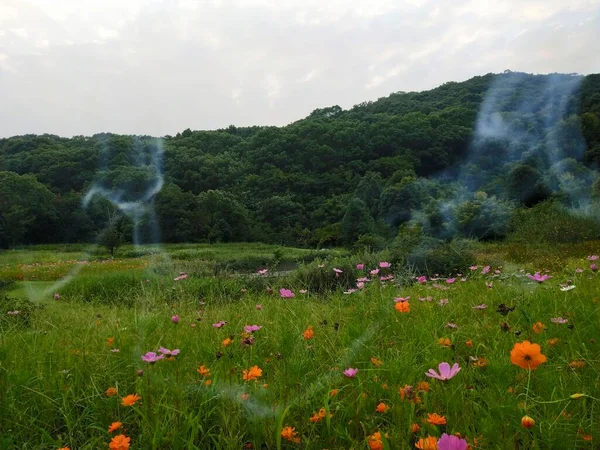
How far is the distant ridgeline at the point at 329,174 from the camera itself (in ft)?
62.8

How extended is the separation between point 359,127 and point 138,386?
30.4m

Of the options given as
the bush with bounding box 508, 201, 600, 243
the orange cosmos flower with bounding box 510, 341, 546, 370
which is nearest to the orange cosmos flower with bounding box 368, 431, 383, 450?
the orange cosmos flower with bounding box 510, 341, 546, 370

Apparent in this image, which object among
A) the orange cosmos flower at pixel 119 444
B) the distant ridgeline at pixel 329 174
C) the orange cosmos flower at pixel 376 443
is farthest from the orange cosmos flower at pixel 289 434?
the distant ridgeline at pixel 329 174

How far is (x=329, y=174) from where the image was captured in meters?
27.8

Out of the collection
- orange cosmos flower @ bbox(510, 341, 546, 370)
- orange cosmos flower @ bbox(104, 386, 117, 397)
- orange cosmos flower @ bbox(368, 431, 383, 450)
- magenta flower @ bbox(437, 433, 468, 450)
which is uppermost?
orange cosmos flower @ bbox(510, 341, 546, 370)

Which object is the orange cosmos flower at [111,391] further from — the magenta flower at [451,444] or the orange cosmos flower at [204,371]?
the magenta flower at [451,444]

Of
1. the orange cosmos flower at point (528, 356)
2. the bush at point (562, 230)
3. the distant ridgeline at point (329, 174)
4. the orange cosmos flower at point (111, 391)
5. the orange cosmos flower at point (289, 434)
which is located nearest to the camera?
the orange cosmos flower at point (528, 356)

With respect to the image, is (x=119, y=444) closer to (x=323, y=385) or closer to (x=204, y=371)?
(x=204, y=371)

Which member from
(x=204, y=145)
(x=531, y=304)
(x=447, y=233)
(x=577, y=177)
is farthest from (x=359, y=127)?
(x=531, y=304)

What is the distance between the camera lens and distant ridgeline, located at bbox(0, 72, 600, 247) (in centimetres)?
1916

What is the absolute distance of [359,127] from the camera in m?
30.5

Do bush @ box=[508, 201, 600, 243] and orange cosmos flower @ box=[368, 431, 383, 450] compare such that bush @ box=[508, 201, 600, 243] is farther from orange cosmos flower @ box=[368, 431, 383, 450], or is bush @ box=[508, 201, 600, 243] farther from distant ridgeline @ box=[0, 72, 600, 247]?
orange cosmos flower @ box=[368, 431, 383, 450]

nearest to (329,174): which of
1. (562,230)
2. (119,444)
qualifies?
(562,230)

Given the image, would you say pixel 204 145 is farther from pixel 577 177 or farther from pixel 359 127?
pixel 577 177
